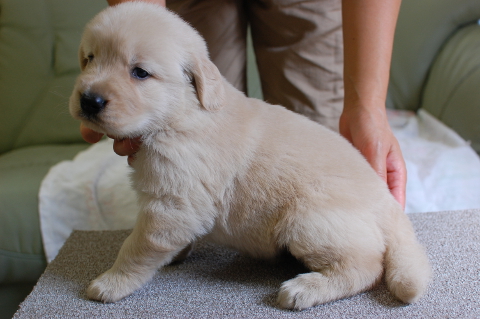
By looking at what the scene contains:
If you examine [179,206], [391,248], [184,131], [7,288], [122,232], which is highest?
[184,131]

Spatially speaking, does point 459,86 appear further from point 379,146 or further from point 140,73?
point 140,73

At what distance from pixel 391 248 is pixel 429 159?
184 cm

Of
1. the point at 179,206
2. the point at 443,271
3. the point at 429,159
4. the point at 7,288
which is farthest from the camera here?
the point at 429,159

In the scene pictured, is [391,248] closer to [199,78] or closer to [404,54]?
[199,78]

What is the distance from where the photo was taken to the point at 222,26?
7.54 ft

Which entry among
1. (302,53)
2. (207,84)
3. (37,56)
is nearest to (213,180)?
(207,84)

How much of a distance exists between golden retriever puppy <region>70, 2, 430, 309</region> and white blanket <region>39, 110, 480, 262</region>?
3.66ft

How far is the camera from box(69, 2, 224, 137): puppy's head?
1.19 metres

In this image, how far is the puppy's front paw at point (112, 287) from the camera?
4.25 ft

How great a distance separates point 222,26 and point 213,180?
1.30 meters

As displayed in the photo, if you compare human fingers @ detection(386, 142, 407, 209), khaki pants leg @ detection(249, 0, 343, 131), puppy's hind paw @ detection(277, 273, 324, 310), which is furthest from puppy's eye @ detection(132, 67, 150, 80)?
khaki pants leg @ detection(249, 0, 343, 131)

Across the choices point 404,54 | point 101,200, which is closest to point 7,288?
point 101,200

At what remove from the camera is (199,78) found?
4.24ft

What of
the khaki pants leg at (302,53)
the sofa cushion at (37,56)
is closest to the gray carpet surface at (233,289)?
the khaki pants leg at (302,53)
